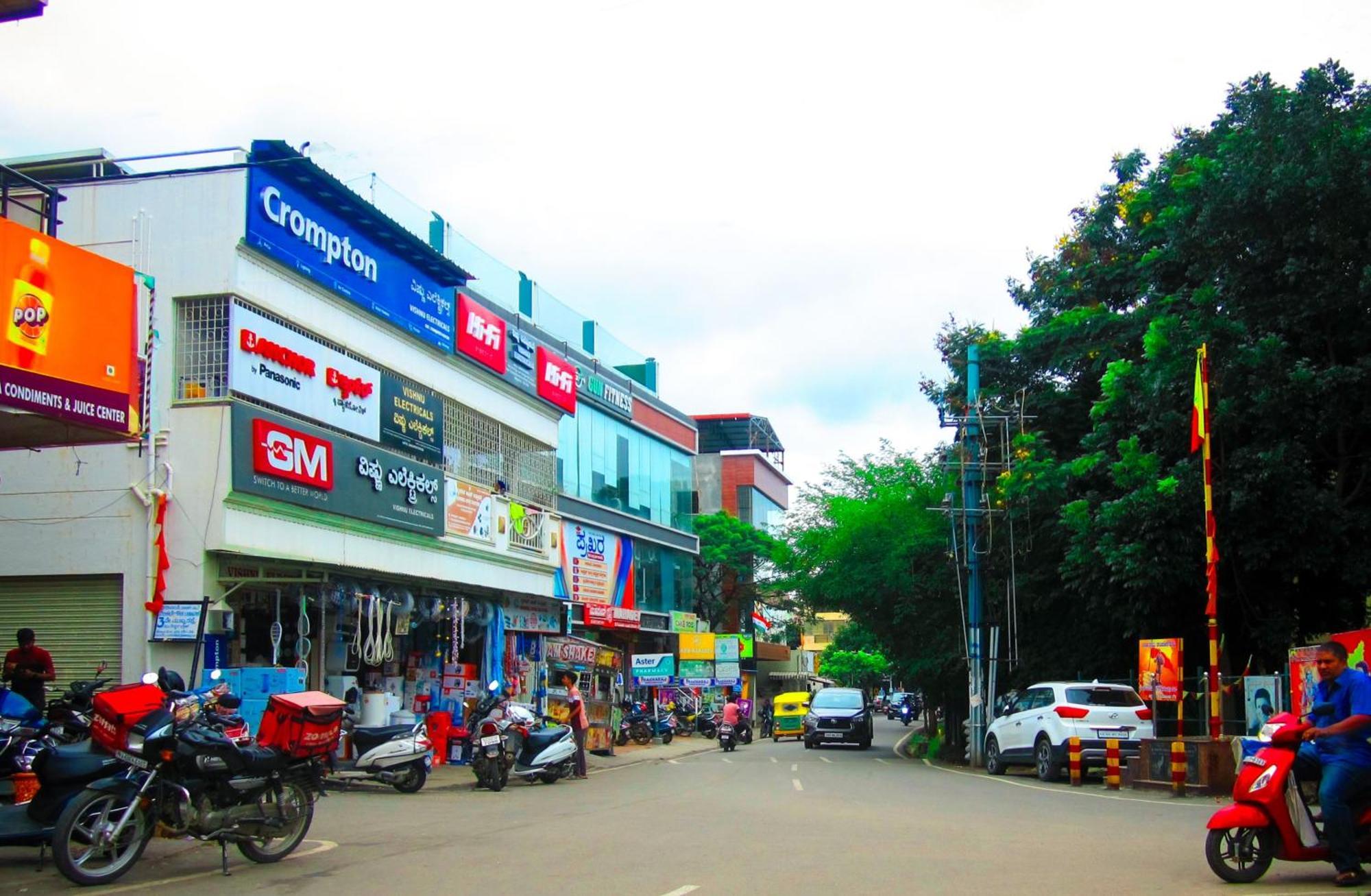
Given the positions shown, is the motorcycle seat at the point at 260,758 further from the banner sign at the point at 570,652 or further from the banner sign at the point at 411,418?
the banner sign at the point at 570,652

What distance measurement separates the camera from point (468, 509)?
82.2 ft

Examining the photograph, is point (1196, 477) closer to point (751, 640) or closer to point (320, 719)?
point (320, 719)

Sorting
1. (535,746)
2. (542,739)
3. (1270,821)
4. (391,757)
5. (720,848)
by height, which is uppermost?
(1270,821)

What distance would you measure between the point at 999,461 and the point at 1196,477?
8.24 metres

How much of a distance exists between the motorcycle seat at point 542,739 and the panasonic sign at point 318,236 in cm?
818

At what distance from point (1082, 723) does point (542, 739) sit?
9.16 m

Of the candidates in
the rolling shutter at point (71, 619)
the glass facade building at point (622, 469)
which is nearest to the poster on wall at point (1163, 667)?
the rolling shutter at point (71, 619)

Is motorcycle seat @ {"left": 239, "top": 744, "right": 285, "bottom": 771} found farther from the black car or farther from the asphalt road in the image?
the black car

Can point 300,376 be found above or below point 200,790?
above

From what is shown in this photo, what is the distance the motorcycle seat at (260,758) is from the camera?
9.80 m

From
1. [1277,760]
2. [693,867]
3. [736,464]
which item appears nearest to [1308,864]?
[1277,760]

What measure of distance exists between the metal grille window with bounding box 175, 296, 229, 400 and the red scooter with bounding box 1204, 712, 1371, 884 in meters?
14.0

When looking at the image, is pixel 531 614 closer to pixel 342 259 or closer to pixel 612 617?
pixel 612 617

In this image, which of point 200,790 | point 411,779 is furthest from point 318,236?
point 200,790
